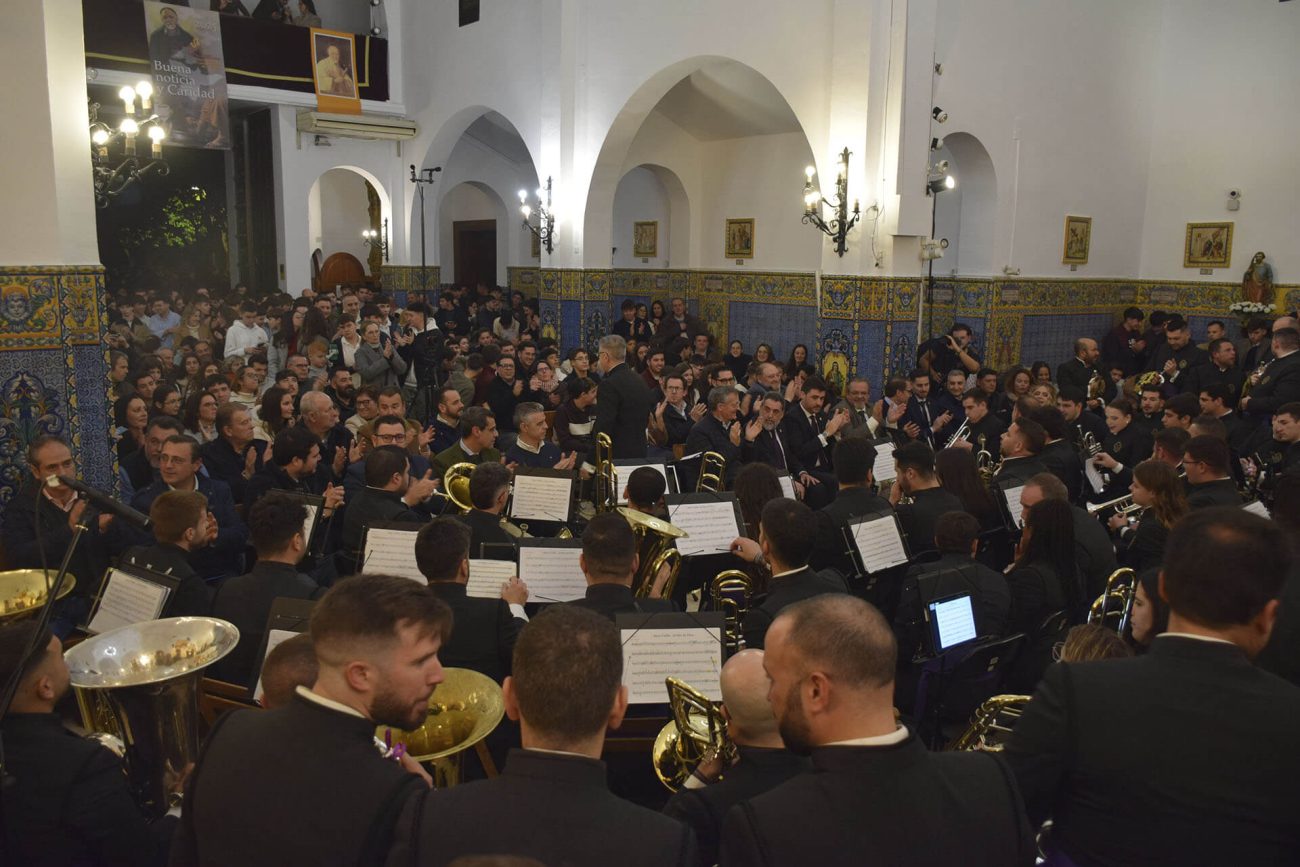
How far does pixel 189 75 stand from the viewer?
46.1 feet

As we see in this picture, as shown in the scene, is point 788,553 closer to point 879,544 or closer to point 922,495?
point 879,544

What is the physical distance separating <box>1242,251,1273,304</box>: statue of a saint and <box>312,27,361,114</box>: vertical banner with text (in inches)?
530

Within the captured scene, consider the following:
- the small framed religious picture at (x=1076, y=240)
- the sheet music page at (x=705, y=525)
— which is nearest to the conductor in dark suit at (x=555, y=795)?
the sheet music page at (x=705, y=525)

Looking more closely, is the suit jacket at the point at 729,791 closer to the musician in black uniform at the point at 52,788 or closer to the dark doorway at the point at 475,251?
the musician in black uniform at the point at 52,788

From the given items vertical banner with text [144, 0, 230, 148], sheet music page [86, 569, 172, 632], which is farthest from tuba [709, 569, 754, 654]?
vertical banner with text [144, 0, 230, 148]

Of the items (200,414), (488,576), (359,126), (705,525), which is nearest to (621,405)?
(705,525)

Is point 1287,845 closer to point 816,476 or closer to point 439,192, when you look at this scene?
point 816,476

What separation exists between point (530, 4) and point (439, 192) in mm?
4077

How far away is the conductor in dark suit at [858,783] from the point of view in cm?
178

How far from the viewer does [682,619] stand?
3305mm

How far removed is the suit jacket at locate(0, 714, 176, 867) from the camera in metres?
2.29

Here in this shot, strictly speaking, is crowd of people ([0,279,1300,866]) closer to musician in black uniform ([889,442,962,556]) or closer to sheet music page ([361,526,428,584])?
musician in black uniform ([889,442,962,556])

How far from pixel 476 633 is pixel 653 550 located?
145 centimetres

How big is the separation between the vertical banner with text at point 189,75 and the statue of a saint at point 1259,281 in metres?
14.0
